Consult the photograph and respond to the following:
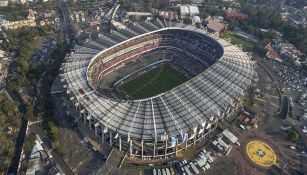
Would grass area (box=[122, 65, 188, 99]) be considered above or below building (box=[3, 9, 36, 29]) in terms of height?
below

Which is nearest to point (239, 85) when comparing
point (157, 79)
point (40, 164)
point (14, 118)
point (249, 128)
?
point (249, 128)

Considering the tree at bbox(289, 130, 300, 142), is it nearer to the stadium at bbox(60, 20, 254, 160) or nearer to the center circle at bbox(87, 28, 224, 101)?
the stadium at bbox(60, 20, 254, 160)

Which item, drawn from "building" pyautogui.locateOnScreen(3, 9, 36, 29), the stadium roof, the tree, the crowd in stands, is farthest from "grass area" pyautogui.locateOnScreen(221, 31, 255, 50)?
"building" pyautogui.locateOnScreen(3, 9, 36, 29)

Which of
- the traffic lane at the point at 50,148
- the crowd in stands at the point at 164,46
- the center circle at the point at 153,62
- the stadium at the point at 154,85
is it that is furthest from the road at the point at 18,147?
the crowd in stands at the point at 164,46

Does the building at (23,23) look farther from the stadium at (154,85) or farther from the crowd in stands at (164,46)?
the crowd in stands at (164,46)

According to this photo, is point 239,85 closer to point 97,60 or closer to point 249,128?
point 249,128

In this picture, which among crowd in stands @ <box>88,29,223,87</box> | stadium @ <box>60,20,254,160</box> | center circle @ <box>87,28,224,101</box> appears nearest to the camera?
stadium @ <box>60,20,254,160</box>

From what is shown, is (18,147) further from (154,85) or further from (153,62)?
(153,62)

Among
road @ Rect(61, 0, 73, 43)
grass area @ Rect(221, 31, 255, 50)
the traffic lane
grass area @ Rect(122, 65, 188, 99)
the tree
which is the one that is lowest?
the tree

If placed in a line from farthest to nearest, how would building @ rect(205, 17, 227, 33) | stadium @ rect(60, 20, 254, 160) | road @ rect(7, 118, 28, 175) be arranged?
building @ rect(205, 17, 227, 33) < stadium @ rect(60, 20, 254, 160) < road @ rect(7, 118, 28, 175)
